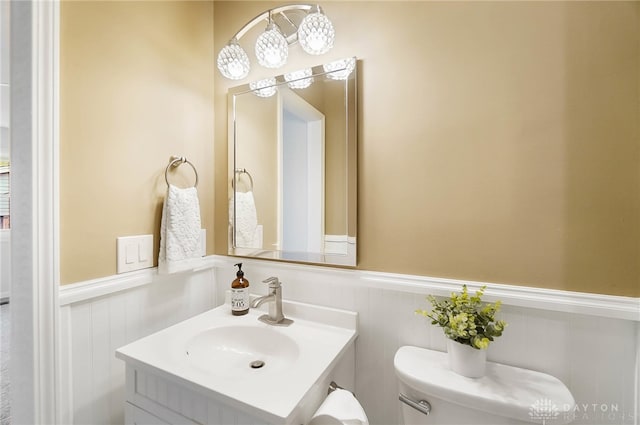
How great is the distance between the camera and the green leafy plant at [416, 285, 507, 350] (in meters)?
0.68

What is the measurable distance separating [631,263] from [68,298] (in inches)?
58.9

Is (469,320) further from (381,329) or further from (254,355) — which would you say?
(254,355)

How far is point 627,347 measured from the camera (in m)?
0.66

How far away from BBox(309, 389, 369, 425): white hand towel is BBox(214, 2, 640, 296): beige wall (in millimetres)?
413

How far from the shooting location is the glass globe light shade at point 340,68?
3.13ft

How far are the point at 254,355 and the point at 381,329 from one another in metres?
0.45

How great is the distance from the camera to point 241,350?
97 cm

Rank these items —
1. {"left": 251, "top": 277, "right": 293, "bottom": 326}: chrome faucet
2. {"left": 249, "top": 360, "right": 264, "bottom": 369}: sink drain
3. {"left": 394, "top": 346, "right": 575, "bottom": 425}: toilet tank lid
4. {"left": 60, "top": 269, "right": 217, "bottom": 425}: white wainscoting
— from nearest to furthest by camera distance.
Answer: {"left": 394, "top": 346, "right": 575, "bottom": 425}: toilet tank lid < {"left": 60, "top": 269, "right": 217, "bottom": 425}: white wainscoting < {"left": 249, "top": 360, "right": 264, "bottom": 369}: sink drain < {"left": 251, "top": 277, "right": 293, "bottom": 326}: chrome faucet

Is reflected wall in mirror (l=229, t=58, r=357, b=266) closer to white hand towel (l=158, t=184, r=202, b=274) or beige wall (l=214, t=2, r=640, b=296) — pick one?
beige wall (l=214, t=2, r=640, b=296)

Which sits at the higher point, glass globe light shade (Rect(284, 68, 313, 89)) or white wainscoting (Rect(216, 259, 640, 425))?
glass globe light shade (Rect(284, 68, 313, 89))

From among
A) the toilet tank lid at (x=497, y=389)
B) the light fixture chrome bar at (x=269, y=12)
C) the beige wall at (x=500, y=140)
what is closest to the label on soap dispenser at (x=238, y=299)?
the beige wall at (x=500, y=140)

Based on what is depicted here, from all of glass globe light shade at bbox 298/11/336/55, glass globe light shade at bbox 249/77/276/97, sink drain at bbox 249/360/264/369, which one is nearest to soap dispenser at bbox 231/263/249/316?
sink drain at bbox 249/360/264/369

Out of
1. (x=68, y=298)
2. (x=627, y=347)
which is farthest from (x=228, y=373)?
(x=627, y=347)

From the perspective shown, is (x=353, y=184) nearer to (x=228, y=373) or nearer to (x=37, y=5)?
(x=228, y=373)
